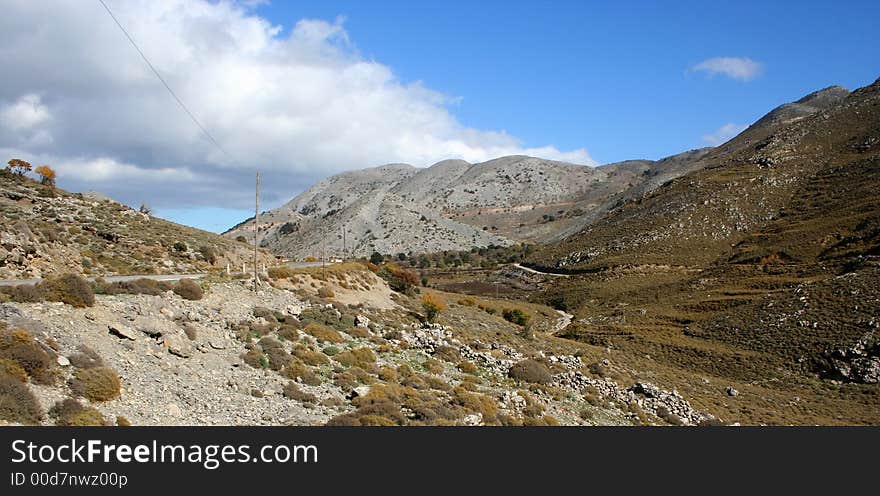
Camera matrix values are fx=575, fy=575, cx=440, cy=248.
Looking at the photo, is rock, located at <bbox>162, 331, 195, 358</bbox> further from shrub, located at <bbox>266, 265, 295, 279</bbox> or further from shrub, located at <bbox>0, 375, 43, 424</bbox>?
shrub, located at <bbox>266, 265, 295, 279</bbox>

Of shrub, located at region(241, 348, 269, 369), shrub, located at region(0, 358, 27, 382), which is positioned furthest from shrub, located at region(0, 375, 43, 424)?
shrub, located at region(241, 348, 269, 369)

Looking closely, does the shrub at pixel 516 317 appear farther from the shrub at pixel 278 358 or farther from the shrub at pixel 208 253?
the shrub at pixel 278 358

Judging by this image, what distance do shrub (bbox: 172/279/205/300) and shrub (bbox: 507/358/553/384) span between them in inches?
571

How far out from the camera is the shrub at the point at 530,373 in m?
27.5

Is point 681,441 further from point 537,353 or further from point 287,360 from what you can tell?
point 537,353

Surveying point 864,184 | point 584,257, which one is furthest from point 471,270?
point 864,184

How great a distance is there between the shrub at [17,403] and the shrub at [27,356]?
0.88m

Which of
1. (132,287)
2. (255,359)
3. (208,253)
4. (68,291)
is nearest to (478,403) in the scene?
(255,359)

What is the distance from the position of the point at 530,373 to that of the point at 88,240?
101 feet

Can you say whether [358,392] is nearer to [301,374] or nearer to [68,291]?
[301,374]

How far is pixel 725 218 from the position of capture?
88625mm

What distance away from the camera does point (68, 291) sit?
59.7ft

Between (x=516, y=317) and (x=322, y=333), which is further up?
(x=322, y=333)

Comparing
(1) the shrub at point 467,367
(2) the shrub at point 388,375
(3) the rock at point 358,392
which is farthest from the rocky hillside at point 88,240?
(1) the shrub at point 467,367
